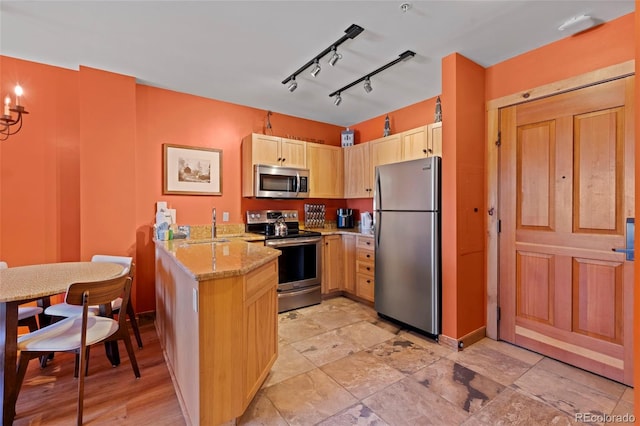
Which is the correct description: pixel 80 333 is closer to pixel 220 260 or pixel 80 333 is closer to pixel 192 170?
pixel 220 260

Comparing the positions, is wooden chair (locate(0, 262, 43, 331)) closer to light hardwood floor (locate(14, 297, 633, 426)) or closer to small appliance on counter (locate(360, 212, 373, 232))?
light hardwood floor (locate(14, 297, 633, 426))

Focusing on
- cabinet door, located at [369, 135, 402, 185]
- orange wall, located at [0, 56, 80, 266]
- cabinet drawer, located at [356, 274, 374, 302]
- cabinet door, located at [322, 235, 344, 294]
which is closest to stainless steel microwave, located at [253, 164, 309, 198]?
cabinet door, located at [322, 235, 344, 294]

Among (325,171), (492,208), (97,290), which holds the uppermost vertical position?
(325,171)

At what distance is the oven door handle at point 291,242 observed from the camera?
3377 millimetres

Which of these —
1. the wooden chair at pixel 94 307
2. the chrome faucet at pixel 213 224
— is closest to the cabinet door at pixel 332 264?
the chrome faucet at pixel 213 224

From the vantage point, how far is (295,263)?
358 centimetres

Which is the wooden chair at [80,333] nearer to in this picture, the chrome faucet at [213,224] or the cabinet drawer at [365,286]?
the chrome faucet at [213,224]

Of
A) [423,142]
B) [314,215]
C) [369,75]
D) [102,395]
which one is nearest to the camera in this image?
[102,395]

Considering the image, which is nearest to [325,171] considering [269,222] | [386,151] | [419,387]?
[386,151]

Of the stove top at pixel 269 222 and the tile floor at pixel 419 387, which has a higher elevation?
the stove top at pixel 269 222

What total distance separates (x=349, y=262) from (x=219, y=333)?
261cm

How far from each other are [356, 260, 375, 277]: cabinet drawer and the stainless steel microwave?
1201 mm

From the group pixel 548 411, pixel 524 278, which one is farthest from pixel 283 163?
pixel 548 411

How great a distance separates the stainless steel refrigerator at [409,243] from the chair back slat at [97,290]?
2.37 meters
